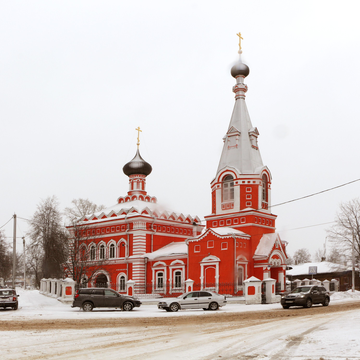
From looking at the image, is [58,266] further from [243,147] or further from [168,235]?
[243,147]

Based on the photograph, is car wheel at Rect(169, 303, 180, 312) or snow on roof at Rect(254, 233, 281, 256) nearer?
car wheel at Rect(169, 303, 180, 312)

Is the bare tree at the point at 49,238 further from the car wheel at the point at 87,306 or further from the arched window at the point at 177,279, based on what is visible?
the car wheel at the point at 87,306

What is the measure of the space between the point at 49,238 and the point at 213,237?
2190 cm

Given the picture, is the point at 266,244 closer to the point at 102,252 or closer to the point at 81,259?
the point at 81,259

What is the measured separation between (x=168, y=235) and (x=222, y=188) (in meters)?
8.28

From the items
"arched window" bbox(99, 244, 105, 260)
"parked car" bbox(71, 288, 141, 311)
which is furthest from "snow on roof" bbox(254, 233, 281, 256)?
"arched window" bbox(99, 244, 105, 260)

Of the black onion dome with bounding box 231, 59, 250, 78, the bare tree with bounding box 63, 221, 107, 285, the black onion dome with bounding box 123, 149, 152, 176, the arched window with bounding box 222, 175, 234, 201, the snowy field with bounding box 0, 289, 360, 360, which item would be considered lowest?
the snowy field with bounding box 0, 289, 360, 360

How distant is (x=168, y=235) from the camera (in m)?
45.6

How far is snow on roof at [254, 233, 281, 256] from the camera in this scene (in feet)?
121

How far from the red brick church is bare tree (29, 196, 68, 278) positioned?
5.33 m

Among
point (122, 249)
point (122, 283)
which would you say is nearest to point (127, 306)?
point (122, 283)

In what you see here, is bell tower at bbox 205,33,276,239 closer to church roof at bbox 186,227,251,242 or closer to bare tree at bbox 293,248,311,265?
church roof at bbox 186,227,251,242

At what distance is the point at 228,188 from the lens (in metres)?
40.0

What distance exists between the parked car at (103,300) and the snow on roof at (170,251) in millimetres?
14432
